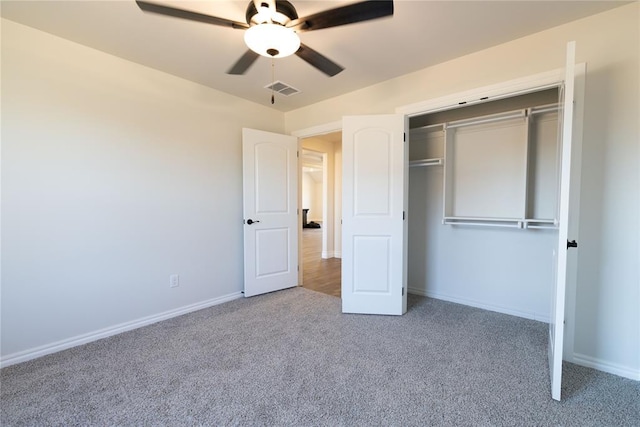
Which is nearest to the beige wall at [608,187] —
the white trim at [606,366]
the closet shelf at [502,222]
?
the white trim at [606,366]

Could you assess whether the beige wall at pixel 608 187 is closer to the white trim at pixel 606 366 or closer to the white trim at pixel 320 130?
the white trim at pixel 606 366

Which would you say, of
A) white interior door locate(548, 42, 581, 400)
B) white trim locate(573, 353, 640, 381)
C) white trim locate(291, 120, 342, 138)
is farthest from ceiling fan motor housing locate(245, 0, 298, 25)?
white trim locate(573, 353, 640, 381)

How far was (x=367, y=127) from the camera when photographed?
283 cm

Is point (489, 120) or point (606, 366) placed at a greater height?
point (489, 120)

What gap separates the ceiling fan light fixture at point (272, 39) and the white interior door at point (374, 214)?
4.38 feet

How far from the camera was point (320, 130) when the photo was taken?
3.59m

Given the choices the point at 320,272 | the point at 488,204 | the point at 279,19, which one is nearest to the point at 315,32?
the point at 279,19

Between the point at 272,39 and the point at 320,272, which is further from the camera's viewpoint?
the point at 320,272

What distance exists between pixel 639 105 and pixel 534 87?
616 mm

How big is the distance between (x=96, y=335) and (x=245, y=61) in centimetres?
261

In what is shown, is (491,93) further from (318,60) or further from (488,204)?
(318,60)

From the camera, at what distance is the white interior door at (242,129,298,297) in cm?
341

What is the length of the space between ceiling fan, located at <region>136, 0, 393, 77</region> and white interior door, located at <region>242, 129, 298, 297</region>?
1.77 metres

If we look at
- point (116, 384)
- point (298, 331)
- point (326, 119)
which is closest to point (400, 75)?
point (326, 119)
